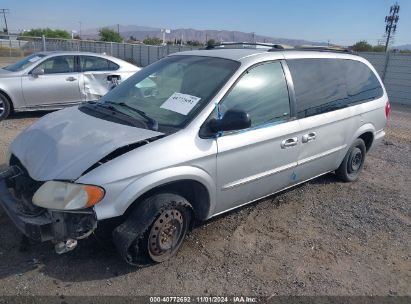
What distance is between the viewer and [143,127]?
10.4 feet

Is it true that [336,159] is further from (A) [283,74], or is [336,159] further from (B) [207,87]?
(B) [207,87]

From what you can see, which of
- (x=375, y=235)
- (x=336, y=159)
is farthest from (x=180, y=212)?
(x=336, y=159)

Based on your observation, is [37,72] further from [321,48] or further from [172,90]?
[321,48]

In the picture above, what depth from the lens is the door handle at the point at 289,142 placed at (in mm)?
3776

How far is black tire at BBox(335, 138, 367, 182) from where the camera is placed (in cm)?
506

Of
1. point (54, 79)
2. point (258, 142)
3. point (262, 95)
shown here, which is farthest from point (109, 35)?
point (258, 142)

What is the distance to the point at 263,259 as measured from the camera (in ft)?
11.1

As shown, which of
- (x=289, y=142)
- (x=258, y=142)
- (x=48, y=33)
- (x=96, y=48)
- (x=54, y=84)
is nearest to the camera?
(x=258, y=142)

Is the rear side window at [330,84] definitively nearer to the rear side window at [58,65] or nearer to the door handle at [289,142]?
the door handle at [289,142]

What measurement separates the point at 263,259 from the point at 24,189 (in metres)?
2.15

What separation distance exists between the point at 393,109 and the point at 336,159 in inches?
406

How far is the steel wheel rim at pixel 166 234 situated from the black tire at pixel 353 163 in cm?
278

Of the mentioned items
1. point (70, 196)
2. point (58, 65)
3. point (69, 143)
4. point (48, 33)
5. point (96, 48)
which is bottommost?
point (48, 33)

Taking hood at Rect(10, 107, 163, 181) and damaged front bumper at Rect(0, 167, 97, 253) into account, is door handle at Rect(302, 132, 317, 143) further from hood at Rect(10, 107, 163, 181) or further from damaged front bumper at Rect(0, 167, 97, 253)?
damaged front bumper at Rect(0, 167, 97, 253)
